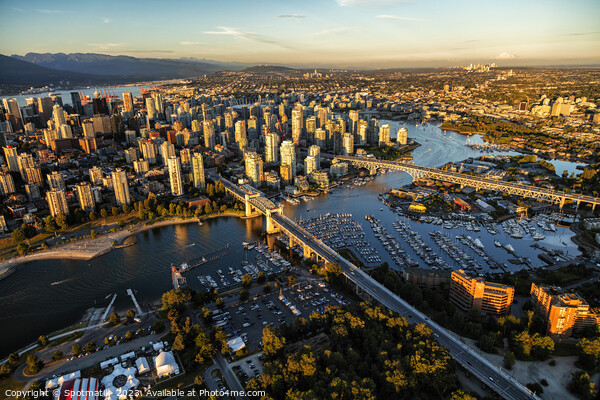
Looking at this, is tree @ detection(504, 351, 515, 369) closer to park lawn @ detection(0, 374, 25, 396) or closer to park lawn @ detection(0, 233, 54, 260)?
park lawn @ detection(0, 374, 25, 396)

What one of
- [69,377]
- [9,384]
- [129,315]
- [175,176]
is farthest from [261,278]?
[175,176]

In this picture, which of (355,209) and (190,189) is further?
(190,189)

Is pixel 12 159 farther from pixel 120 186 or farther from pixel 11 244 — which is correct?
pixel 11 244

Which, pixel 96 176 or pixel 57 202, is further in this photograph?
pixel 96 176

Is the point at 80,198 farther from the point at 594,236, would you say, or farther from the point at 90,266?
the point at 594,236

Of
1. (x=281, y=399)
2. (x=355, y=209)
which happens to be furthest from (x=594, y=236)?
(x=281, y=399)
